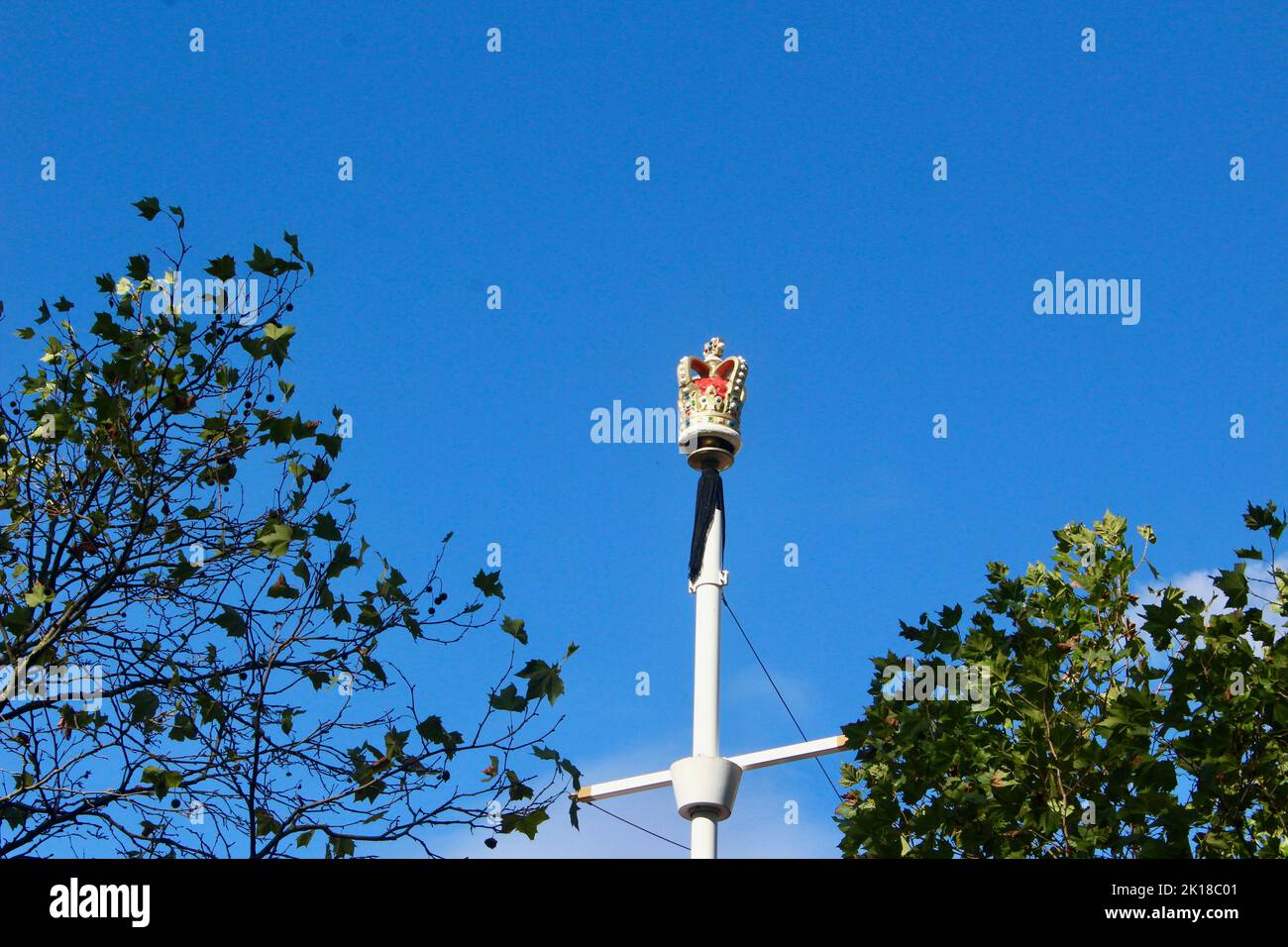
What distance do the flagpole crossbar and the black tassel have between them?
16.0ft

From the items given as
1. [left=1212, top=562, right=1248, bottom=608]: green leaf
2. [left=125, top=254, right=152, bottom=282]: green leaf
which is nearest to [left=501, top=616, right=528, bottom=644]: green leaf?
[left=125, top=254, right=152, bottom=282]: green leaf

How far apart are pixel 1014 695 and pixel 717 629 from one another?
749 inches

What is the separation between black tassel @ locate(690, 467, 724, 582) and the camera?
35656mm

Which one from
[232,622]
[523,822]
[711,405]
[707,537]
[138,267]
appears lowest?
[523,822]

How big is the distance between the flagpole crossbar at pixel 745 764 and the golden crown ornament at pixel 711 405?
694cm

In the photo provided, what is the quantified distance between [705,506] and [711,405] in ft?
7.81

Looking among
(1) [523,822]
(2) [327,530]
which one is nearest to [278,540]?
(2) [327,530]

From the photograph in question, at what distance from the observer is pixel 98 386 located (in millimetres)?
11023

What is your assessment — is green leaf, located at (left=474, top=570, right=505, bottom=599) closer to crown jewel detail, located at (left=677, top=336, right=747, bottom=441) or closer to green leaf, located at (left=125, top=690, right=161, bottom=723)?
green leaf, located at (left=125, top=690, right=161, bottom=723)

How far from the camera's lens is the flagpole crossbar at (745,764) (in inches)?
1289

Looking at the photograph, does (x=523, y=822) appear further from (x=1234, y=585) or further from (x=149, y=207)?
(x=1234, y=585)

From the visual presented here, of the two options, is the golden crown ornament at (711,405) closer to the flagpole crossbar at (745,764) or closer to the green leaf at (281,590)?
the flagpole crossbar at (745,764)

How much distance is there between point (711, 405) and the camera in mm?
35656
